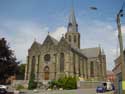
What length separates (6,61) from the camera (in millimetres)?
32750

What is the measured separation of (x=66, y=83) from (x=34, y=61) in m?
22.6

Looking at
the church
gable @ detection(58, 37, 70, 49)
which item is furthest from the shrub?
gable @ detection(58, 37, 70, 49)

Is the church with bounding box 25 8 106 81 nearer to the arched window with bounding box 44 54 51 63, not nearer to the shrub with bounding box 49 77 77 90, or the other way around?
the arched window with bounding box 44 54 51 63

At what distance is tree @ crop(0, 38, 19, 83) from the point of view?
1271 inches

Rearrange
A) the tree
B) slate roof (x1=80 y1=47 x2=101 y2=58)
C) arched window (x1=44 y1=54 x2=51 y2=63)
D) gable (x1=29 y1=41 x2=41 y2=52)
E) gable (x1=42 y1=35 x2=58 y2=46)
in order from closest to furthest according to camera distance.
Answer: the tree, arched window (x1=44 y1=54 x2=51 y2=63), gable (x1=42 y1=35 x2=58 y2=46), gable (x1=29 y1=41 x2=41 y2=52), slate roof (x1=80 y1=47 x2=101 y2=58)

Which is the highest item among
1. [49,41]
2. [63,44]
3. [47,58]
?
[49,41]

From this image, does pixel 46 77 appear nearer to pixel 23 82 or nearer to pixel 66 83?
pixel 23 82

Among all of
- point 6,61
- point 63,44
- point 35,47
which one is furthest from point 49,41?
point 6,61

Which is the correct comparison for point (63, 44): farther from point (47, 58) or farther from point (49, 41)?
point (47, 58)

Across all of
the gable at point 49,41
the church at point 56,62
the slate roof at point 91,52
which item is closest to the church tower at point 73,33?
the slate roof at point 91,52

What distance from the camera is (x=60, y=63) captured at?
61.7 metres

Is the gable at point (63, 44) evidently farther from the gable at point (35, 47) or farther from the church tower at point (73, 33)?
the church tower at point (73, 33)

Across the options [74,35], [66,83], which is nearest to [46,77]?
[66,83]

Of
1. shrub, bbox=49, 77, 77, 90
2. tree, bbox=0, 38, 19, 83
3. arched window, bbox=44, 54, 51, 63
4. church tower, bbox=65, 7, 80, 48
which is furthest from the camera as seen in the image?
church tower, bbox=65, 7, 80, 48
